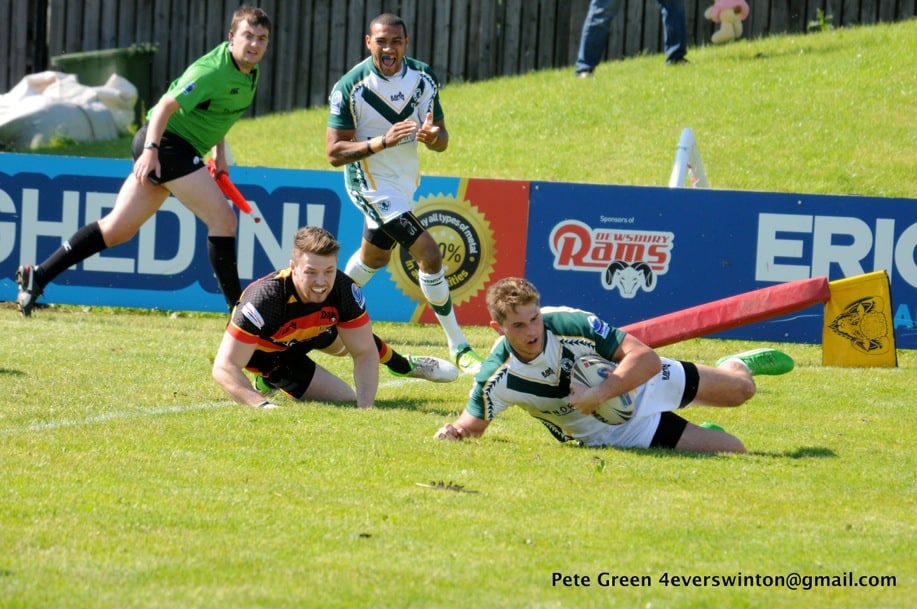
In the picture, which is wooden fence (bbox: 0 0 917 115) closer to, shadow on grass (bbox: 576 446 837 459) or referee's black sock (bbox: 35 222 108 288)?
referee's black sock (bbox: 35 222 108 288)

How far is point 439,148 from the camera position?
A: 902 centimetres

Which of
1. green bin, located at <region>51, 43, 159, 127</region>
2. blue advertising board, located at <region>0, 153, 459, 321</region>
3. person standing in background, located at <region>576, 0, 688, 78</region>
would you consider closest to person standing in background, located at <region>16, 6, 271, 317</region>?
blue advertising board, located at <region>0, 153, 459, 321</region>

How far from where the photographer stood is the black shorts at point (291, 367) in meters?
7.54

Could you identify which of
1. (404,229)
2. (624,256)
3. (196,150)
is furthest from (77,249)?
(624,256)

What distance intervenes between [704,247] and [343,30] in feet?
39.4

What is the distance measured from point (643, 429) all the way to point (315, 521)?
2186 millimetres

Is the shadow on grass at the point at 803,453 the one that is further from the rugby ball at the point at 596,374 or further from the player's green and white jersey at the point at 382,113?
the player's green and white jersey at the point at 382,113

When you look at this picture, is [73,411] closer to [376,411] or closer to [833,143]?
[376,411]

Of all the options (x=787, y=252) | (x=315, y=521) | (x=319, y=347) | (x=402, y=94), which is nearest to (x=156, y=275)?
(x=402, y=94)

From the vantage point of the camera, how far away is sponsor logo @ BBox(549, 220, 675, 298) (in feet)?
37.1

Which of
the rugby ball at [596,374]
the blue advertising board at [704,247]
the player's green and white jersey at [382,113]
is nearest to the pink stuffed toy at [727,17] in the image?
the blue advertising board at [704,247]

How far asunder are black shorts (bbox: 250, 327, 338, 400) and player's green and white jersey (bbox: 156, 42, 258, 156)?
245 centimetres

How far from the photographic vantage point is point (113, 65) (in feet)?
73.1

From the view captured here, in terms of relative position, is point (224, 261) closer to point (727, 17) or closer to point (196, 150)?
point (196, 150)
